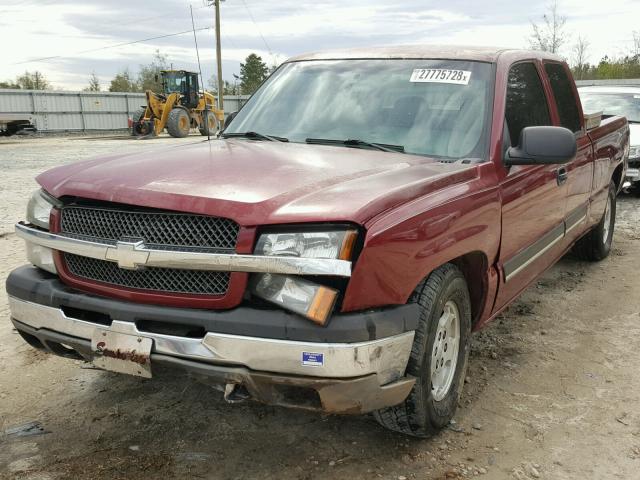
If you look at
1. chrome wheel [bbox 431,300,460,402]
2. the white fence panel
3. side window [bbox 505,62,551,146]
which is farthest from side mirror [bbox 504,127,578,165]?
the white fence panel

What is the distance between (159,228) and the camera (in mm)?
2590

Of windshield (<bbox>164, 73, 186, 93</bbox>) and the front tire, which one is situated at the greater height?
windshield (<bbox>164, 73, 186, 93</bbox>)

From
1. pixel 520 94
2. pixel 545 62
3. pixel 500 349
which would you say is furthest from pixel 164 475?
pixel 545 62

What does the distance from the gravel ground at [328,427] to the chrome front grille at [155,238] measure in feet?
2.74

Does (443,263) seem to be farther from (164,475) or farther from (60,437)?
(60,437)

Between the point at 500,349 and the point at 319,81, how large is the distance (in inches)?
82.2

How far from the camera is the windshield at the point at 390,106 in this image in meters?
3.52

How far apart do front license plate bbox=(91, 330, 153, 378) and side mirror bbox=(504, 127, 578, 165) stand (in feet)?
6.96

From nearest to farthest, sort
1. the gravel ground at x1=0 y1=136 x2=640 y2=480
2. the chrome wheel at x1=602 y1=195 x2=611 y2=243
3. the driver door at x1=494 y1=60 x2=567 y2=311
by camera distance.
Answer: the gravel ground at x1=0 y1=136 x2=640 y2=480
the driver door at x1=494 y1=60 x2=567 y2=311
the chrome wheel at x1=602 y1=195 x2=611 y2=243

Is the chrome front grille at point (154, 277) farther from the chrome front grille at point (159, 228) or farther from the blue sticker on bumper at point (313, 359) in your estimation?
the blue sticker on bumper at point (313, 359)

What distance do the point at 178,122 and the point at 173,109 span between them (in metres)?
0.70

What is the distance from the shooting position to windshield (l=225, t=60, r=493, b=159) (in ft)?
11.6

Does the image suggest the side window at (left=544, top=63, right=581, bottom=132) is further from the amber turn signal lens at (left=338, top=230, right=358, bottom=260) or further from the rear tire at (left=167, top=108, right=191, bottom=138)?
the rear tire at (left=167, top=108, right=191, bottom=138)

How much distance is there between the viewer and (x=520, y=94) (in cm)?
398
